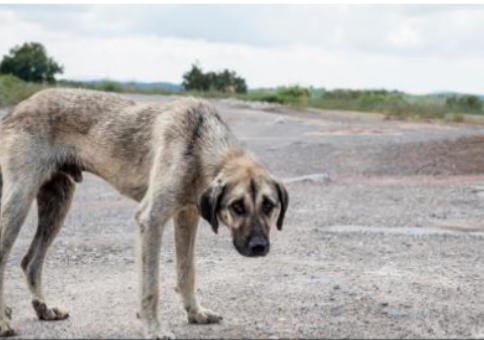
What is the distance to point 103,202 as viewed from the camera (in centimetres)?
1570

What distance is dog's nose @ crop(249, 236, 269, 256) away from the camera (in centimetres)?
636

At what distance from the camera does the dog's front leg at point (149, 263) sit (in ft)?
22.7

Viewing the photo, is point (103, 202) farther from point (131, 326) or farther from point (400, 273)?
point (131, 326)

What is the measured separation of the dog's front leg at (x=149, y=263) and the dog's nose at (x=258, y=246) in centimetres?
91

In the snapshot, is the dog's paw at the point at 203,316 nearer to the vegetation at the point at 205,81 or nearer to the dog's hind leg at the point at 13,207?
the dog's hind leg at the point at 13,207

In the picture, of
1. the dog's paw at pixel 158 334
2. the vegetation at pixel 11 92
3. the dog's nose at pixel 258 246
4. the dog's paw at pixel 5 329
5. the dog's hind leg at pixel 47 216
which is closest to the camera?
the dog's nose at pixel 258 246

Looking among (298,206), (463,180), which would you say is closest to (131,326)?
(298,206)

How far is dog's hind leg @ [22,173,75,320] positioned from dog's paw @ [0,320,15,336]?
706mm

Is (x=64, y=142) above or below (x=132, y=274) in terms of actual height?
above

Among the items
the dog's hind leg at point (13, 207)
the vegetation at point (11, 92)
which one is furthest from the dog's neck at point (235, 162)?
the vegetation at point (11, 92)

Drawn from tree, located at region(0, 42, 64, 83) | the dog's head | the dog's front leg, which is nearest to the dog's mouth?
the dog's head

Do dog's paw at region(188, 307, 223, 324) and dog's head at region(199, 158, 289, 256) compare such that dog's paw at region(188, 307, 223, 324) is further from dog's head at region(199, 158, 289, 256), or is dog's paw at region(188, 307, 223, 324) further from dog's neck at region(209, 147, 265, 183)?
dog's neck at region(209, 147, 265, 183)

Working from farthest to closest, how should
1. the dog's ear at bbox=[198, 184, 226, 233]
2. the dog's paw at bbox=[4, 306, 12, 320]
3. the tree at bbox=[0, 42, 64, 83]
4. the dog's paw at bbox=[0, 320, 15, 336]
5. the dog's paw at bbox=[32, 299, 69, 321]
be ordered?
the tree at bbox=[0, 42, 64, 83] → the dog's paw at bbox=[32, 299, 69, 321] → the dog's paw at bbox=[4, 306, 12, 320] → the dog's paw at bbox=[0, 320, 15, 336] → the dog's ear at bbox=[198, 184, 226, 233]

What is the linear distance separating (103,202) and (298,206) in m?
3.42
